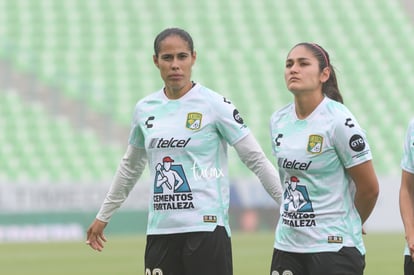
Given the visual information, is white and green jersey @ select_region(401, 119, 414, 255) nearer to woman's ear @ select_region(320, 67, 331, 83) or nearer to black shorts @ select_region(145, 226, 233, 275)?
woman's ear @ select_region(320, 67, 331, 83)

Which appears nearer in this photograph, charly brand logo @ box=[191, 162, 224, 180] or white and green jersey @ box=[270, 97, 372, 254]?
white and green jersey @ box=[270, 97, 372, 254]

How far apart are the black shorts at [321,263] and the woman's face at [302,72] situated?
84 centimetres

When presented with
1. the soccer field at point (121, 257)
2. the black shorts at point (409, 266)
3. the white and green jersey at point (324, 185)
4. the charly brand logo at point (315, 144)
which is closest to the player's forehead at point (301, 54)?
the white and green jersey at point (324, 185)

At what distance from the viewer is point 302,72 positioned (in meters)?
5.38

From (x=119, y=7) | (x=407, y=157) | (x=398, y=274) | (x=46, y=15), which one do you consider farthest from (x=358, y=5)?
(x=407, y=157)

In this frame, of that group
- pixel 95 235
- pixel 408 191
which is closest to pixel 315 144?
pixel 408 191

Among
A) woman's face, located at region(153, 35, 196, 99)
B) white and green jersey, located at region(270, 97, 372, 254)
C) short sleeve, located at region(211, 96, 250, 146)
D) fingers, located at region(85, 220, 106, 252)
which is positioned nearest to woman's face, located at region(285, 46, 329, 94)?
white and green jersey, located at region(270, 97, 372, 254)

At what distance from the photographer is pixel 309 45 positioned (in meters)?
5.46

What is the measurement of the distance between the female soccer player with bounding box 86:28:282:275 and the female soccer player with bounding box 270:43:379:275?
0.39 m

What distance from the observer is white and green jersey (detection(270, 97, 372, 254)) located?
5.31 metres

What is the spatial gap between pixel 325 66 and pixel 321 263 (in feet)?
3.34

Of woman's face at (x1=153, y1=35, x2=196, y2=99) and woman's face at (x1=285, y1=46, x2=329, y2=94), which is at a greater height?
woman's face at (x1=153, y1=35, x2=196, y2=99)

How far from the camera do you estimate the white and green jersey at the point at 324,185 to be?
17.4 feet

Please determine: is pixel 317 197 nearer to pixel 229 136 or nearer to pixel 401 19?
pixel 229 136
